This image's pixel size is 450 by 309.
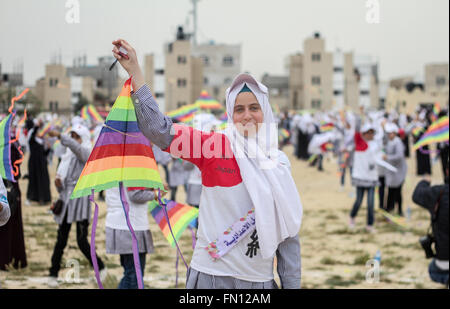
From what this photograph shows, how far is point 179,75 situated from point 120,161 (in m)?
59.3

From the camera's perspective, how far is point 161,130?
2.68 meters

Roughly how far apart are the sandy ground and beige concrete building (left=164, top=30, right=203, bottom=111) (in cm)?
4935

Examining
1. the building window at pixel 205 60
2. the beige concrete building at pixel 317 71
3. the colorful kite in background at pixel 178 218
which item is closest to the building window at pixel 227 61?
the building window at pixel 205 60

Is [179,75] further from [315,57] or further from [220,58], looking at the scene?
[315,57]

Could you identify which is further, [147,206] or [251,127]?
[147,206]

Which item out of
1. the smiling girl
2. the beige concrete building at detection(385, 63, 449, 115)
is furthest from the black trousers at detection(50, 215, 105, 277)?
the beige concrete building at detection(385, 63, 449, 115)

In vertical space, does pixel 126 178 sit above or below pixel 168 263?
above

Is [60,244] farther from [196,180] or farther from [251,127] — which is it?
[251,127]

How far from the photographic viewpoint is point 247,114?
293cm

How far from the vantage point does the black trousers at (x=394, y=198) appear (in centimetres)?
1052

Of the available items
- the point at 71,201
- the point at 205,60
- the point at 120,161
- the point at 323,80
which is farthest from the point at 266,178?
the point at 205,60

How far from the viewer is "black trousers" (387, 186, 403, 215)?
10.5 meters
